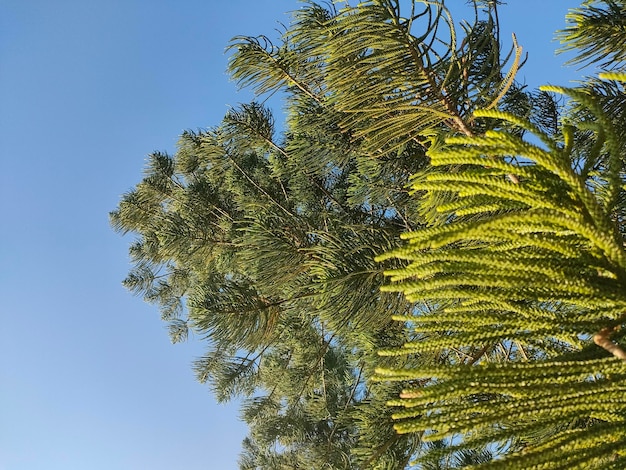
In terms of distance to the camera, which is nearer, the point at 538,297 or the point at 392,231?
the point at 538,297

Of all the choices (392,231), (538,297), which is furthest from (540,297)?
(392,231)

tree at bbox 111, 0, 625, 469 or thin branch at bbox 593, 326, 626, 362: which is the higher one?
tree at bbox 111, 0, 625, 469

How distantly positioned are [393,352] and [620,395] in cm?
17

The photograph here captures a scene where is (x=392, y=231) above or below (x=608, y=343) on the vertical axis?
above

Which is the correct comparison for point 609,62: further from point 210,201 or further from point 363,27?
point 210,201

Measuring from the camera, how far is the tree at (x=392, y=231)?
0.38 metres

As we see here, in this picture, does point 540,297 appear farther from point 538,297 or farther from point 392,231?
point 392,231

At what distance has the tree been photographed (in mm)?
380

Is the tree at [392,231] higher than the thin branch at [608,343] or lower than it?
higher

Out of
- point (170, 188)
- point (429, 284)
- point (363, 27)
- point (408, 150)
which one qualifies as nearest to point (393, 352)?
point (429, 284)

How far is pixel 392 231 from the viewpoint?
48.9 inches

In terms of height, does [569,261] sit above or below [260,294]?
below

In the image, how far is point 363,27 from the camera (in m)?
0.79

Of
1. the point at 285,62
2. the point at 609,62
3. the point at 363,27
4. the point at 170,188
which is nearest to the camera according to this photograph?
the point at 363,27
